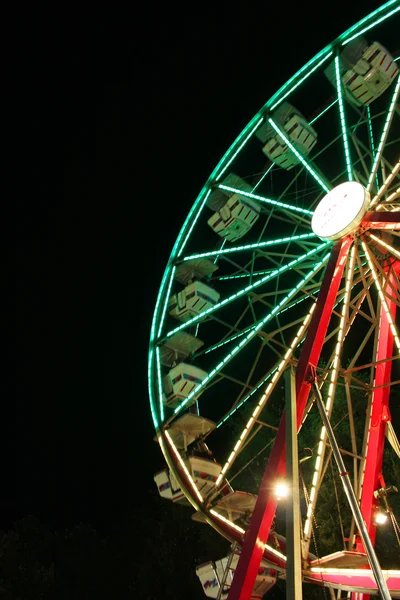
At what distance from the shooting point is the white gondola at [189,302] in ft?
41.7

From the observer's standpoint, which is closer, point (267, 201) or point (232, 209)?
point (267, 201)

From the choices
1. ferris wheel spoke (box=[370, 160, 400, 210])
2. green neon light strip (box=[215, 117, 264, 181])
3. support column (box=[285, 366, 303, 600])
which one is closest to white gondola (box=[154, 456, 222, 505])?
support column (box=[285, 366, 303, 600])

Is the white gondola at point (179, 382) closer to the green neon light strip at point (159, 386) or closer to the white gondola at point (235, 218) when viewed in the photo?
the green neon light strip at point (159, 386)

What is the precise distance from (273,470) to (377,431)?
285 centimetres

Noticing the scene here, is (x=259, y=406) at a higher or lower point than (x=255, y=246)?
lower

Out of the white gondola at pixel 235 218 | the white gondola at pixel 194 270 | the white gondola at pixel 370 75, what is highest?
the white gondola at pixel 370 75

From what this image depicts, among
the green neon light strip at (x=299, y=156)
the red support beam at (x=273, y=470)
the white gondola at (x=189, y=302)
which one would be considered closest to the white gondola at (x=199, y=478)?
the red support beam at (x=273, y=470)

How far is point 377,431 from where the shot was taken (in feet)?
31.2

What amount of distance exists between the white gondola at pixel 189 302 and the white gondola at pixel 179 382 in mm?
1317

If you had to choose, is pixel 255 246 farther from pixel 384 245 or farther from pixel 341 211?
pixel 384 245

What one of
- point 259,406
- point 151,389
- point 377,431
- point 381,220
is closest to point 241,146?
point 381,220

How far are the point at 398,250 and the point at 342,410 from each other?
10.4 metres

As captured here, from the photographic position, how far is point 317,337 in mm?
8188

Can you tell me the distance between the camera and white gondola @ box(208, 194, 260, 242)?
13109mm
